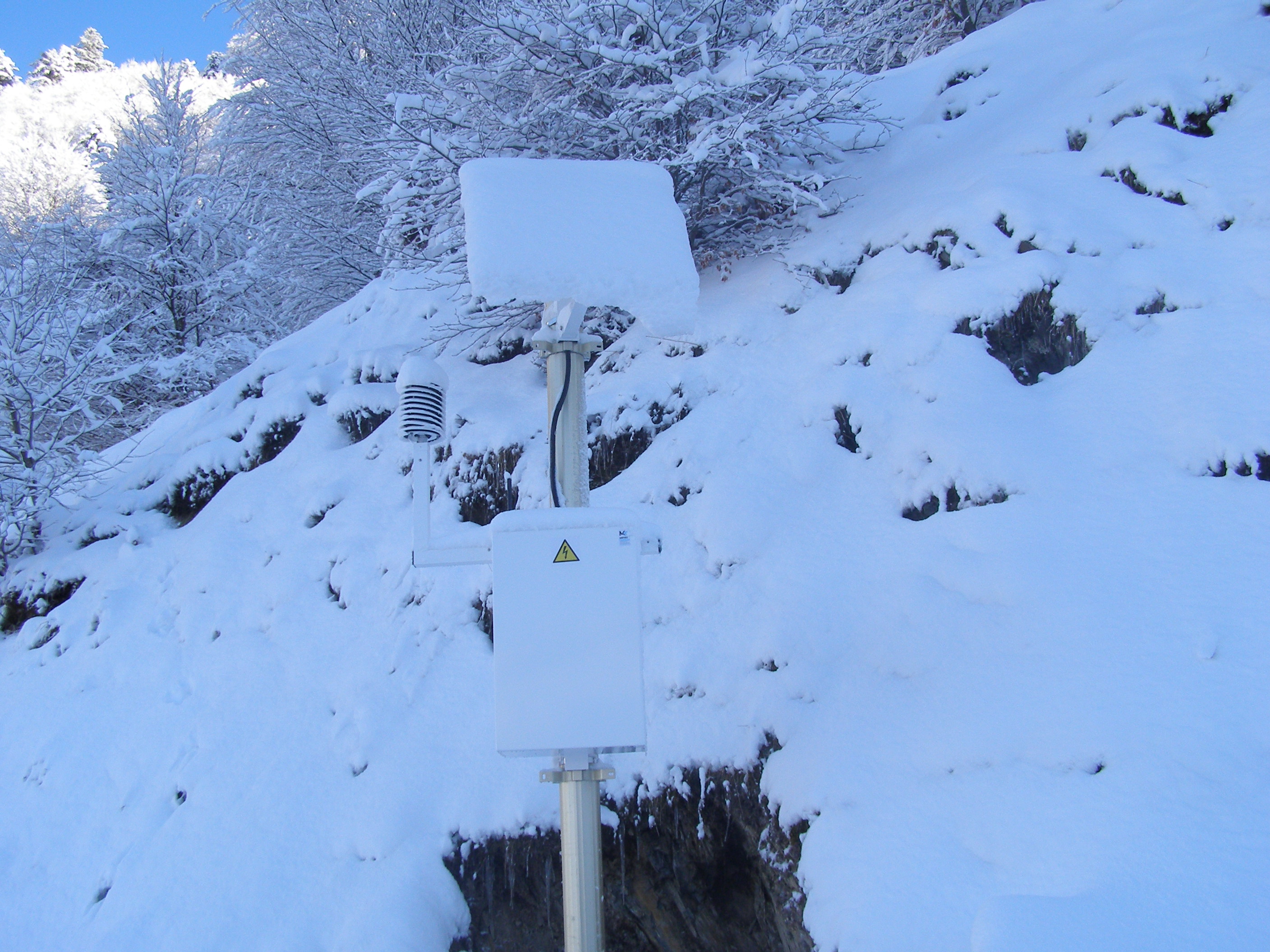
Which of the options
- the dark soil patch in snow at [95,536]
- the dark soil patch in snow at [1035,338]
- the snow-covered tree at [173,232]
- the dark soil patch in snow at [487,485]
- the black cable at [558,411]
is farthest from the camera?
the snow-covered tree at [173,232]

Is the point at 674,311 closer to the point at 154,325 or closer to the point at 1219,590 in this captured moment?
the point at 1219,590

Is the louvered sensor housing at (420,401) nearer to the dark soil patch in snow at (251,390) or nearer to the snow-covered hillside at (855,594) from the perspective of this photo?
the snow-covered hillside at (855,594)

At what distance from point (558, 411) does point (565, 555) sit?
507mm

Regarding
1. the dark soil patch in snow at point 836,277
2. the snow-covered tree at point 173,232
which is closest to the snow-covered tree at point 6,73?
the snow-covered tree at point 173,232

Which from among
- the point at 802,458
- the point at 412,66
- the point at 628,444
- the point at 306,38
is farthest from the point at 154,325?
the point at 802,458

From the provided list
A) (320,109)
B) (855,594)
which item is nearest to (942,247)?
(855,594)

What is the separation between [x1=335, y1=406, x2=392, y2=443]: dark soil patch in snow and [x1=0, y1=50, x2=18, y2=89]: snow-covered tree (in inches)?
2029

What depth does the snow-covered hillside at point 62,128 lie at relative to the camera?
17094 millimetres

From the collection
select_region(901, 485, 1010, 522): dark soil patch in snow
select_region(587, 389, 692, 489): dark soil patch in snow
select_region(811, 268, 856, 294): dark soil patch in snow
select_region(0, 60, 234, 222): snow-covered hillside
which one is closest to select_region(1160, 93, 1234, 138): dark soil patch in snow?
select_region(811, 268, 856, 294): dark soil patch in snow

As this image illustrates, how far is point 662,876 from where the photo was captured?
296cm

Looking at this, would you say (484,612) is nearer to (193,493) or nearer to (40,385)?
(193,493)

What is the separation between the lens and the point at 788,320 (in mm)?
4727

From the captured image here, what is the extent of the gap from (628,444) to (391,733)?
212cm

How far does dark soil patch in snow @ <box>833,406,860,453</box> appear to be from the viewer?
3.82 m
